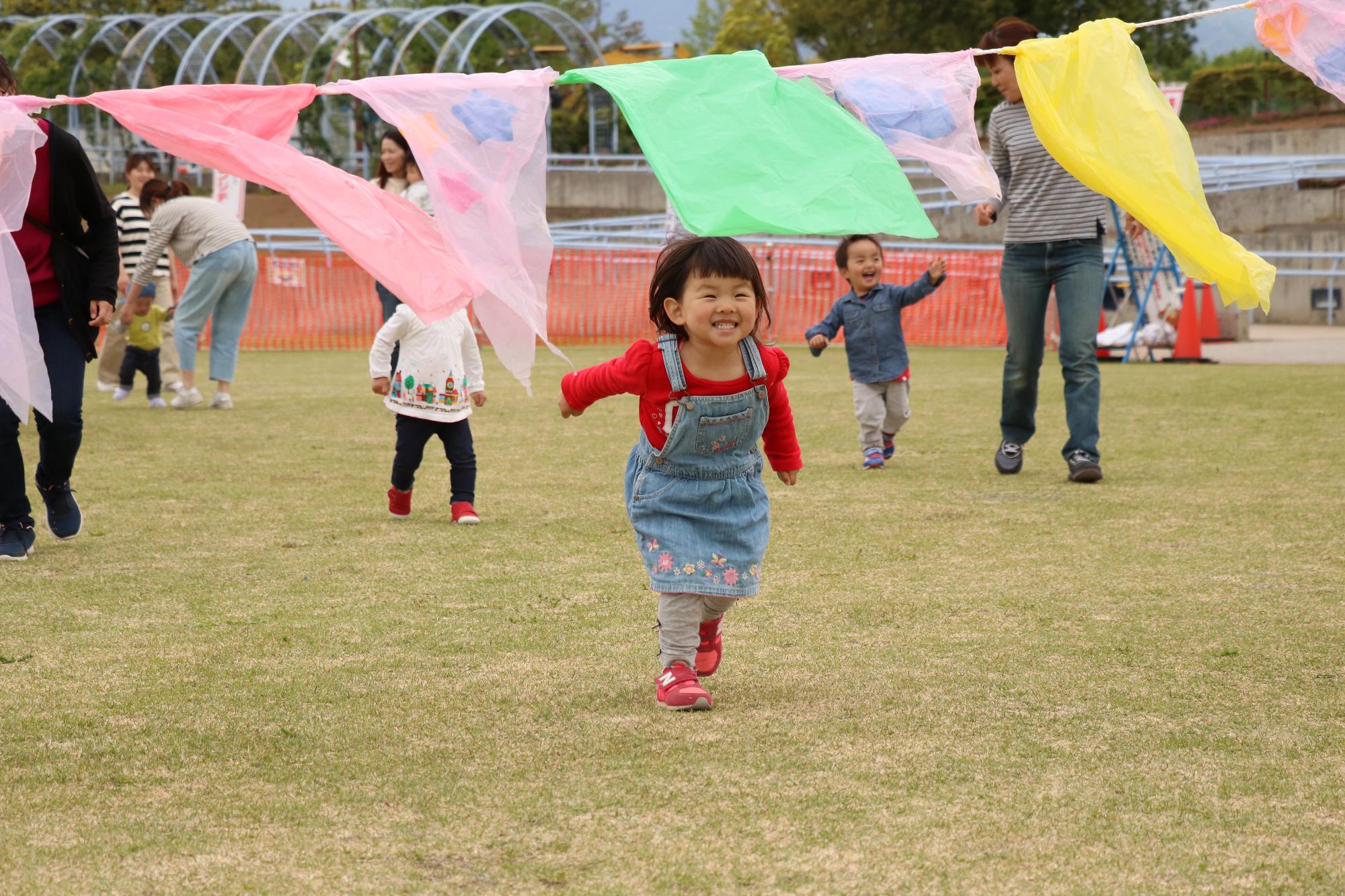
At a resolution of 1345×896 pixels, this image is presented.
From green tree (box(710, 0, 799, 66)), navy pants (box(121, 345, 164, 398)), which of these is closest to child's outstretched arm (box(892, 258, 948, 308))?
navy pants (box(121, 345, 164, 398))

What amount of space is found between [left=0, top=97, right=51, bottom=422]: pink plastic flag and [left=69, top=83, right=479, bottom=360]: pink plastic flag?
0.20m

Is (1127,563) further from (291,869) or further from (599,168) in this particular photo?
(599,168)

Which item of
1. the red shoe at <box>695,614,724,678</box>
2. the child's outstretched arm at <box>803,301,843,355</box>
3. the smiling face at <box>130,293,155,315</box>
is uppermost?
the smiling face at <box>130,293,155,315</box>

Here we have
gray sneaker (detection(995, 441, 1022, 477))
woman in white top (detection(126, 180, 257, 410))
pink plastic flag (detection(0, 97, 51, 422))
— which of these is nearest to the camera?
pink plastic flag (detection(0, 97, 51, 422))

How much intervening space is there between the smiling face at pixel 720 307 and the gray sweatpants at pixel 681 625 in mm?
691

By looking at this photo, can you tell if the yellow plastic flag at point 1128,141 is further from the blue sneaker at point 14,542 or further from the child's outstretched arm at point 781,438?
the blue sneaker at point 14,542

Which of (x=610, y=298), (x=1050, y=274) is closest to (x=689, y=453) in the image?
(x=1050, y=274)

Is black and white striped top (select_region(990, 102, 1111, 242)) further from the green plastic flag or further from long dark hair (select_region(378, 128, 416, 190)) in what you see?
the green plastic flag

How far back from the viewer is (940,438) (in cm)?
977

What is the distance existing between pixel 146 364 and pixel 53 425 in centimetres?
652

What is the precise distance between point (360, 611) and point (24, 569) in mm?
1594

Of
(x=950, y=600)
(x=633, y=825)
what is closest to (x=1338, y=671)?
(x=950, y=600)

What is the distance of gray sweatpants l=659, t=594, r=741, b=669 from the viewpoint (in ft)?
13.0

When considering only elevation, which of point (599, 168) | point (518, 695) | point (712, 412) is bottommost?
point (518, 695)
